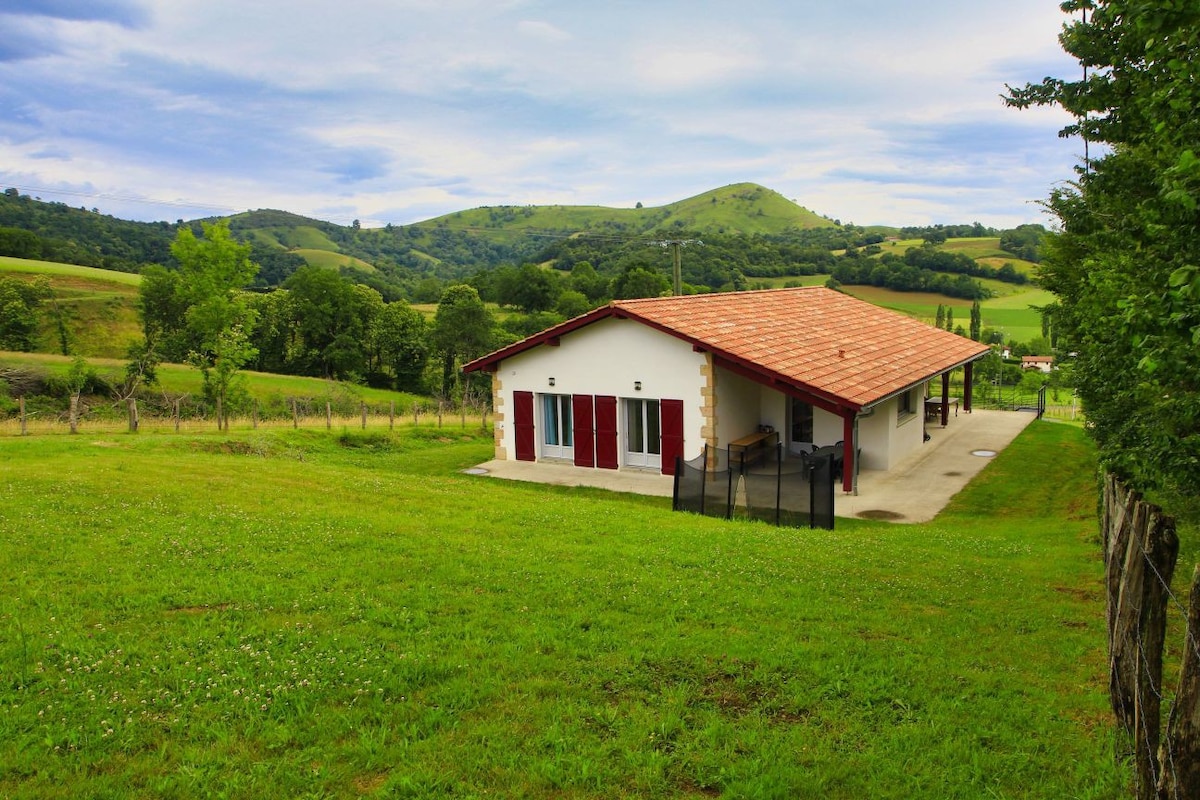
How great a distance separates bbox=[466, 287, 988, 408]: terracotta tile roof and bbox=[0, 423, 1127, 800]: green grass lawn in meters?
7.42

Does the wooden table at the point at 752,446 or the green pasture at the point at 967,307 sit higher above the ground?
Answer: the green pasture at the point at 967,307

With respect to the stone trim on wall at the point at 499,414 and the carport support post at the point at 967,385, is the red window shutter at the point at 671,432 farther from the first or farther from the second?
the carport support post at the point at 967,385

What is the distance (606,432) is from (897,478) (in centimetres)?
771

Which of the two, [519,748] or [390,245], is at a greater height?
[390,245]

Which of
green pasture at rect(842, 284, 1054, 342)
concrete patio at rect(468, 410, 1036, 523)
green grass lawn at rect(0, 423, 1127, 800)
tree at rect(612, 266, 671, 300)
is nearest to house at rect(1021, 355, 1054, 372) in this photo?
green pasture at rect(842, 284, 1054, 342)

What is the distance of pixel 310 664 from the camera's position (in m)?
6.47

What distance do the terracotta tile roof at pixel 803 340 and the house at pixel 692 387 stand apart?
65 mm

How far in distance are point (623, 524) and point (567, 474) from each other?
889cm

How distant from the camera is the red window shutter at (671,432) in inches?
811

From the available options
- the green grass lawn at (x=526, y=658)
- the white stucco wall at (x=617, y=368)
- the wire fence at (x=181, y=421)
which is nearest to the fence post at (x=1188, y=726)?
the green grass lawn at (x=526, y=658)

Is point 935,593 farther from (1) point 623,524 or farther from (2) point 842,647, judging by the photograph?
(1) point 623,524

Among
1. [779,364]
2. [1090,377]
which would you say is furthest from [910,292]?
[1090,377]

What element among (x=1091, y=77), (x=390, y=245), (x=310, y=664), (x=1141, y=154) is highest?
(x=390, y=245)

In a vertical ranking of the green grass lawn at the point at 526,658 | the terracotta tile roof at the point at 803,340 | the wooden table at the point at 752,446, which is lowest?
the wooden table at the point at 752,446
